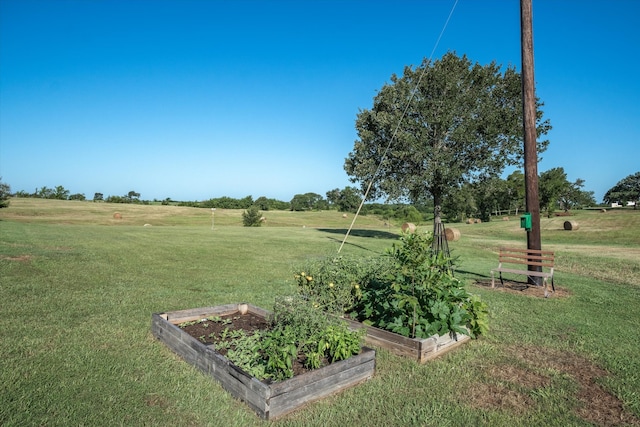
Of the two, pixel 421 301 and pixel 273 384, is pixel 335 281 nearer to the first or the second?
pixel 421 301

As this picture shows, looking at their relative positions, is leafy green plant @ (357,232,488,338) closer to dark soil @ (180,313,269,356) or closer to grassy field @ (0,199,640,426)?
grassy field @ (0,199,640,426)

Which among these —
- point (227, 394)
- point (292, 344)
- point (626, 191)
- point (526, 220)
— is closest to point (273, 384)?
point (292, 344)

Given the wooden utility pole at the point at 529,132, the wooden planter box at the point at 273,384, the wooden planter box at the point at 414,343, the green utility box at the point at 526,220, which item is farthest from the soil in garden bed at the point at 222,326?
the wooden utility pole at the point at 529,132

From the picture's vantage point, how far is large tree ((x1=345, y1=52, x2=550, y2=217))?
2270 cm

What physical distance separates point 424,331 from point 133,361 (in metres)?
4.05

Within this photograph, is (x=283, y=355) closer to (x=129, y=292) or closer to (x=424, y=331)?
(x=424, y=331)

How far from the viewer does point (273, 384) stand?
3.63 metres

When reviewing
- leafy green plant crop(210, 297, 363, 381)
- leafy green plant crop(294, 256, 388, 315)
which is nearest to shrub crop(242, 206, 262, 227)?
leafy green plant crop(294, 256, 388, 315)

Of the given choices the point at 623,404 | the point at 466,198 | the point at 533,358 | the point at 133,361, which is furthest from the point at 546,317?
the point at 466,198

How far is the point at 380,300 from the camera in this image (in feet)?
19.6

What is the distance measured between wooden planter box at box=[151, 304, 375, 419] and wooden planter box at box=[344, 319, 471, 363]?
2.36ft

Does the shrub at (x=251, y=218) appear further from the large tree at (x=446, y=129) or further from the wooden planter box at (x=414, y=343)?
the wooden planter box at (x=414, y=343)

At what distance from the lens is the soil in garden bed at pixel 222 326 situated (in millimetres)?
5195

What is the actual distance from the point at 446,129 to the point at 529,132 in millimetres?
12858
